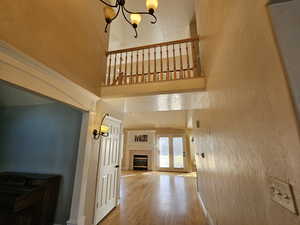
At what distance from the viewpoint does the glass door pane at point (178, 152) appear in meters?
8.62

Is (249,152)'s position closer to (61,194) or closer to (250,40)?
(250,40)

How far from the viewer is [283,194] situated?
60 cm

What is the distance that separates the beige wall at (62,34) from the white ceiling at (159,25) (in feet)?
5.04

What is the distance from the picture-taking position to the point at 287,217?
59 cm

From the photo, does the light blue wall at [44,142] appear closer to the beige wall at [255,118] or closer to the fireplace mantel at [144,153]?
the beige wall at [255,118]

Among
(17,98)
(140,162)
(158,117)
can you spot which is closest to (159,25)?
(158,117)

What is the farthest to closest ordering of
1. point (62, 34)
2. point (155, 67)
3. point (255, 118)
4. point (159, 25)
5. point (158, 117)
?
point (158, 117) → point (159, 25) → point (155, 67) → point (62, 34) → point (255, 118)

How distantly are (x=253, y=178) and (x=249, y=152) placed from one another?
0.16 metres

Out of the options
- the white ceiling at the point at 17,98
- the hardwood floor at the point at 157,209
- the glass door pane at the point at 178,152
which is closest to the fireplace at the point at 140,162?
the glass door pane at the point at 178,152

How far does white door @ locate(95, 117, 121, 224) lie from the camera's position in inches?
109

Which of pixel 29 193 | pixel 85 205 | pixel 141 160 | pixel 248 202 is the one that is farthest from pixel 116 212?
pixel 141 160

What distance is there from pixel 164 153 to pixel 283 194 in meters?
8.79

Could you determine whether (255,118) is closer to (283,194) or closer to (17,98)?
(283,194)

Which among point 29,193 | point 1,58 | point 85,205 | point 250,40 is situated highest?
point 1,58
